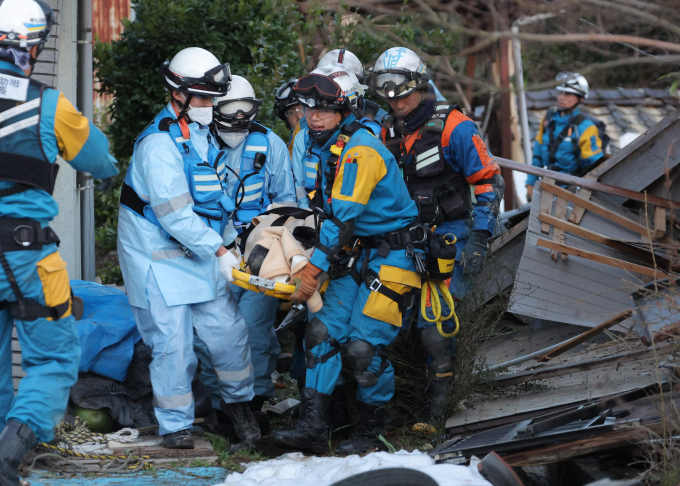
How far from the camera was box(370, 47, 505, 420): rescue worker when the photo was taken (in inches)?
191

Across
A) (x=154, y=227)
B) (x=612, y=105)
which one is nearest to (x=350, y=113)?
(x=154, y=227)

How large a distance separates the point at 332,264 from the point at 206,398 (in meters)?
1.26

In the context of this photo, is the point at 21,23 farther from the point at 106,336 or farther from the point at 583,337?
the point at 583,337

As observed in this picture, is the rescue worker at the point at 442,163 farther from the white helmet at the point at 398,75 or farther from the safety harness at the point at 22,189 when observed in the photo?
the safety harness at the point at 22,189

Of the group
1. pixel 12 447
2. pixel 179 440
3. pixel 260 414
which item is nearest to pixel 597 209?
pixel 260 414

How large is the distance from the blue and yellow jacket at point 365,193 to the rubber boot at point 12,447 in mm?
1748

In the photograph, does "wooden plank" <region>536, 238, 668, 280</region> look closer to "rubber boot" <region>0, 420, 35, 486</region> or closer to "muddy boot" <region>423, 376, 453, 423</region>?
"muddy boot" <region>423, 376, 453, 423</region>

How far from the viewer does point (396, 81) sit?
4.84 m

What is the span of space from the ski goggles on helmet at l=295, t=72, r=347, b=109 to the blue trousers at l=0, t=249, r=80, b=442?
1704mm

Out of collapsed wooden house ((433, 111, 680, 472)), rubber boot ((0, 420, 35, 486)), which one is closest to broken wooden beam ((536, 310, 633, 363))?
collapsed wooden house ((433, 111, 680, 472))

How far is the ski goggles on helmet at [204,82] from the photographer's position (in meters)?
4.34

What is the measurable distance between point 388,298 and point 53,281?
1.91 m

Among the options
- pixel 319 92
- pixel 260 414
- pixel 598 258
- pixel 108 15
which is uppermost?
pixel 108 15

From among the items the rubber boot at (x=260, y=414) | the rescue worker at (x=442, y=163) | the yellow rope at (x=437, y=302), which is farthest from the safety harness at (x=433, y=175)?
the rubber boot at (x=260, y=414)
